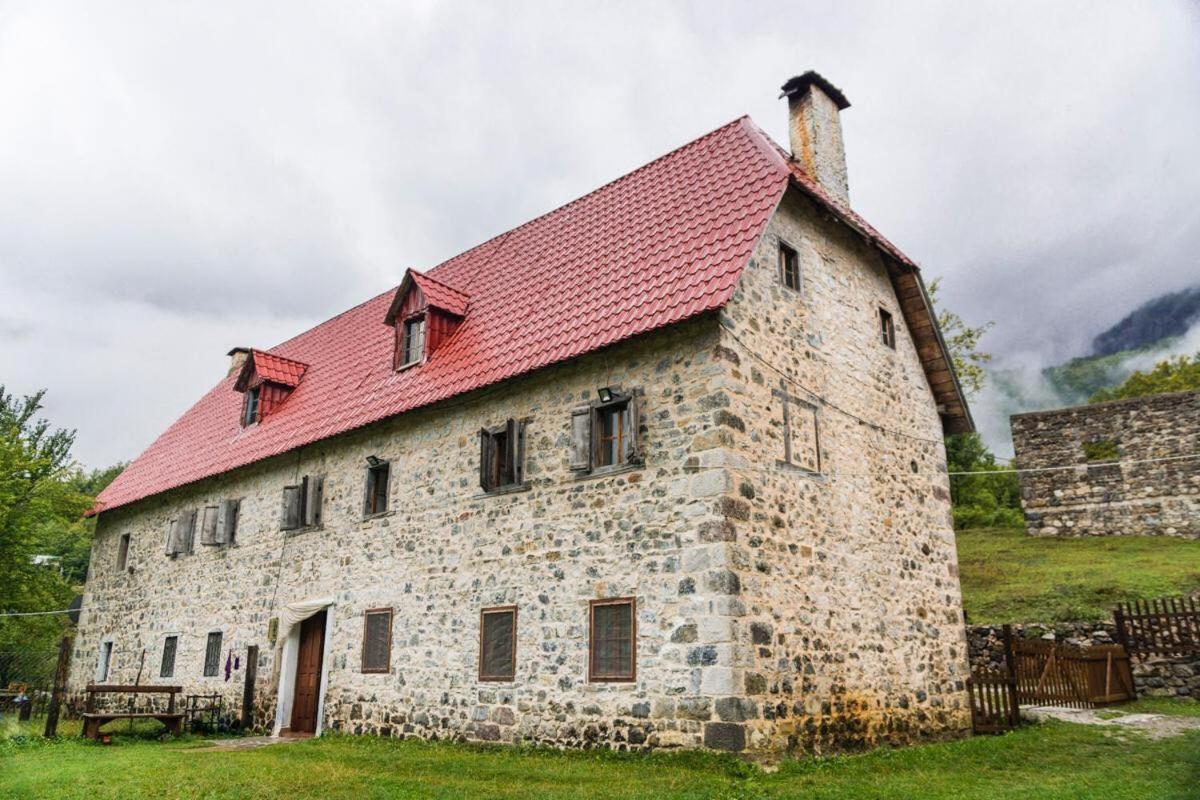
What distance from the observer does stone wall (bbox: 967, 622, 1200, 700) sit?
16797 millimetres

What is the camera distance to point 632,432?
38.3ft

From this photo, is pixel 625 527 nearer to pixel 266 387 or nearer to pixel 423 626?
pixel 423 626

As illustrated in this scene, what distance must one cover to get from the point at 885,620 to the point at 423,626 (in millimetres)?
6998

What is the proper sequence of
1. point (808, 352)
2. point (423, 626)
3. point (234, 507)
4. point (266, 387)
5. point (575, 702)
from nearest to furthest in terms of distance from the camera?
1. point (575, 702)
2. point (808, 352)
3. point (423, 626)
4. point (234, 507)
5. point (266, 387)

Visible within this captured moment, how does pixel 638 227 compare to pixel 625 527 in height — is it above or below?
above

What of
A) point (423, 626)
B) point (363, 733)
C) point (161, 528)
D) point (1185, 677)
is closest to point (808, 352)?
point (423, 626)

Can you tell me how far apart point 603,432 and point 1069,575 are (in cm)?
1527

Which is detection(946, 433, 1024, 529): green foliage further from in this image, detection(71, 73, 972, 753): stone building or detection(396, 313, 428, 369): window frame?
detection(396, 313, 428, 369): window frame

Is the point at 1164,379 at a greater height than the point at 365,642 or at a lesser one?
greater

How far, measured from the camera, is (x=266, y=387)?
811 inches

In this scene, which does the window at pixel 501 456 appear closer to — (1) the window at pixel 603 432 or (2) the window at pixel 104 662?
(1) the window at pixel 603 432

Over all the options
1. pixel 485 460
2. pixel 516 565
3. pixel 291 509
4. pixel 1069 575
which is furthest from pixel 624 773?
pixel 1069 575

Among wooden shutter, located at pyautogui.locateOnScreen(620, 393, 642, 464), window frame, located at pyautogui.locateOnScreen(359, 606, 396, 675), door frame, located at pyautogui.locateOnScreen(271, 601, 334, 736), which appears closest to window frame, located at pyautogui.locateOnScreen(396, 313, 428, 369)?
window frame, located at pyautogui.locateOnScreen(359, 606, 396, 675)

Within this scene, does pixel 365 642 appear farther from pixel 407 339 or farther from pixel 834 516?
pixel 834 516
